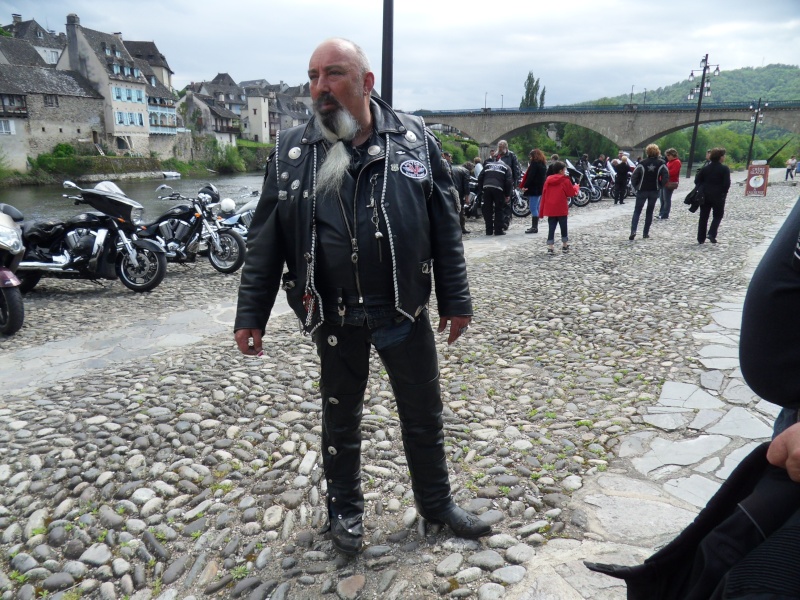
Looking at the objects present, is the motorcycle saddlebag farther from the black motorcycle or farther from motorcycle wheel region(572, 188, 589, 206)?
motorcycle wheel region(572, 188, 589, 206)

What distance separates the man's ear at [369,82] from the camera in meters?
2.26

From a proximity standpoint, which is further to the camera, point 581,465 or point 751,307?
point 581,465

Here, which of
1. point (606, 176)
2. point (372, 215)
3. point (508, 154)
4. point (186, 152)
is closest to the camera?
point (372, 215)

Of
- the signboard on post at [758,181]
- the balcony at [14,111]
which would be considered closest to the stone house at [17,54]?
the balcony at [14,111]

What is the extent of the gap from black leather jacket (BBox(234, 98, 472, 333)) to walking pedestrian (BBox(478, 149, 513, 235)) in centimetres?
1000

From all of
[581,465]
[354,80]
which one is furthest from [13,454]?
[581,465]

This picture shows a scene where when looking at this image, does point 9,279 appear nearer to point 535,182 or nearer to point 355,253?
point 355,253

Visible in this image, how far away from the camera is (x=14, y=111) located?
168ft

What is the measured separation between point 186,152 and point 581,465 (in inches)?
2888

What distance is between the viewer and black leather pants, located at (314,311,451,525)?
2.34 meters

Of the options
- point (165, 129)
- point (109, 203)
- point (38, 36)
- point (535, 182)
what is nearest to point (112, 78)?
point (165, 129)

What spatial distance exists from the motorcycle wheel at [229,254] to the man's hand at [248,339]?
681cm

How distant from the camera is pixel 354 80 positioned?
7.15 ft

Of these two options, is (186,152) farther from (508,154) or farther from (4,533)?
(4,533)
